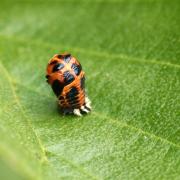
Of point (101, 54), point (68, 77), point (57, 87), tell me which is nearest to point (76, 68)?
point (68, 77)

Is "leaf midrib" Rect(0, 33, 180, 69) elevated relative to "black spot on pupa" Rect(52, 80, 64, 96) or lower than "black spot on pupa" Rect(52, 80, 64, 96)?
lower

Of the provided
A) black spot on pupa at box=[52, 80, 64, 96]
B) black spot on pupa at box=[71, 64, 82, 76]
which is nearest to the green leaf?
black spot on pupa at box=[52, 80, 64, 96]

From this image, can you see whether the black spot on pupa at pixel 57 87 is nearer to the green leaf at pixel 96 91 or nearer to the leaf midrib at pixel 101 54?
the green leaf at pixel 96 91

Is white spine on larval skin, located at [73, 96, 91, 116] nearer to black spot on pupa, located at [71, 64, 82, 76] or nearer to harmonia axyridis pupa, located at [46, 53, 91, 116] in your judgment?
harmonia axyridis pupa, located at [46, 53, 91, 116]

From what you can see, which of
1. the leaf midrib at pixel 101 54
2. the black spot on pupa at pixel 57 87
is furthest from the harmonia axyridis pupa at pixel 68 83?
the leaf midrib at pixel 101 54

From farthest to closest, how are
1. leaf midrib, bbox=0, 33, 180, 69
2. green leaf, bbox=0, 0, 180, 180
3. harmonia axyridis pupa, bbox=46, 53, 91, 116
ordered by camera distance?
leaf midrib, bbox=0, 33, 180, 69 < harmonia axyridis pupa, bbox=46, 53, 91, 116 < green leaf, bbox=0, 0, 180, 180

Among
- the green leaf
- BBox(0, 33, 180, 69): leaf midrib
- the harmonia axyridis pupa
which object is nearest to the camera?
the green leaf
